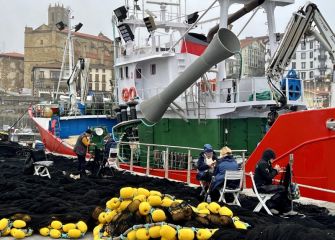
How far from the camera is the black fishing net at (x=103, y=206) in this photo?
4.72 m

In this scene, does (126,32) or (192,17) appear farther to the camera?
(192,17)

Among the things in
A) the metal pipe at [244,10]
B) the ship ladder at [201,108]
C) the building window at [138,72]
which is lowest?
the ship ladder at [201,108]

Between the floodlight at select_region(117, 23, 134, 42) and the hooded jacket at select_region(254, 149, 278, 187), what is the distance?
10.8 metres

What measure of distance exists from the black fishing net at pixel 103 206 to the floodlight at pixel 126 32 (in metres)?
6.30

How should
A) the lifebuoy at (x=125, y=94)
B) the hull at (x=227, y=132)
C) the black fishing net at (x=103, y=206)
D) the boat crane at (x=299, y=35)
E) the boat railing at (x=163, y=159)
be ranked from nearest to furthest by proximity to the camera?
1. the black fishing net at (x=103, y=206)
2. the boat crane at (x=299, y=35)
3. the boat railing at (x=163, y=159)
4. the hull at (x=227, y=132)
5. the lifebuoy at (x=125, y=94)

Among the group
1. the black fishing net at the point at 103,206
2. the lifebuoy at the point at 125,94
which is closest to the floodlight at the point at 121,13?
the lifebuoy at the point at 125,94

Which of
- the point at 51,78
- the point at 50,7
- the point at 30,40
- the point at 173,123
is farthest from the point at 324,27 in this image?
the point at 50,7

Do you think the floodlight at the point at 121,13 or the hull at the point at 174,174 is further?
the floodlight at the point at 121,13

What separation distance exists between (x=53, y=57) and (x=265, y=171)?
89.8m

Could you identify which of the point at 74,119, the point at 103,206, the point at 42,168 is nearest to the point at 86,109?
the point at 74,119

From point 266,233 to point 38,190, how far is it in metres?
6.39

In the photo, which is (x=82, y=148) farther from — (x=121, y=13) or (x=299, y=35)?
(x=299, y=35)

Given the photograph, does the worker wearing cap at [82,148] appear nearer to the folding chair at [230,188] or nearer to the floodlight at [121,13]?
the floodlight at [121,13]

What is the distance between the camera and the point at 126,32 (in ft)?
56.1
